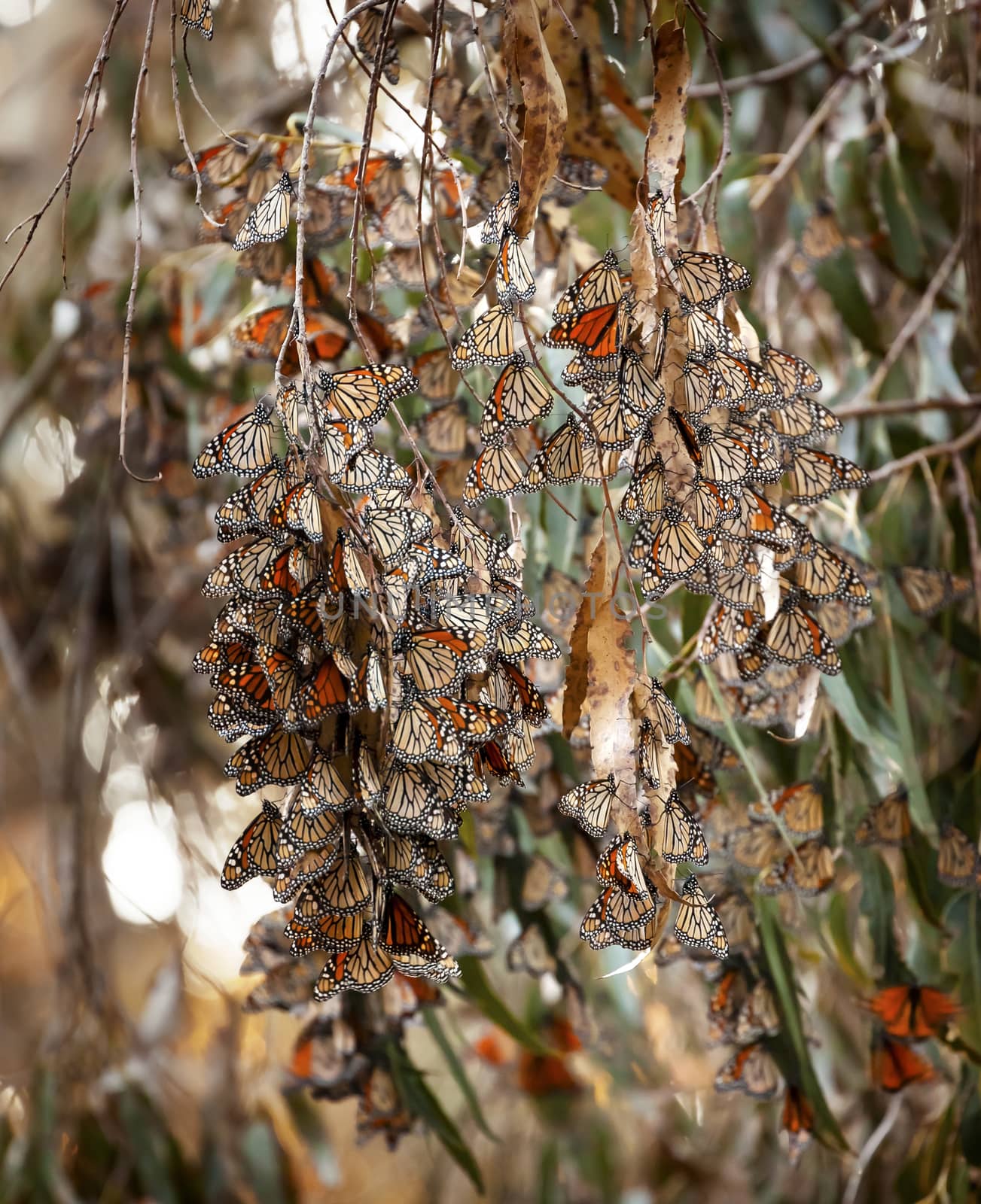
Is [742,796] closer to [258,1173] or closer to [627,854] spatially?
[627,854]

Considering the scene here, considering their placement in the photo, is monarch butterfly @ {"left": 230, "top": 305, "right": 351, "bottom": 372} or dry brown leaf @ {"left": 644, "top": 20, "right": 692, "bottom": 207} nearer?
dry brown leaf @ {"left": 644, "top": 20, "right": 692, "bottom": 207}

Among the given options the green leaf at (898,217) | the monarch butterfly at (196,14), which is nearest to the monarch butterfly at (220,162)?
the monarch butterfly at (196,14)

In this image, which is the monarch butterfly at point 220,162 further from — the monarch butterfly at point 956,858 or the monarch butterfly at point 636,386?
the monarch butterfly at point 956,858

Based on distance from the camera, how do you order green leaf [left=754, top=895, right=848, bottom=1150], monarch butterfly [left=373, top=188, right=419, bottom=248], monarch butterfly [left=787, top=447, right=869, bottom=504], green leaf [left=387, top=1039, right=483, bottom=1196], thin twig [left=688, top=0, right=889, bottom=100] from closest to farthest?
monarch butterfly [left=787, top=447, right=869, bottom=504] → monarch butterfly [left=373, top=188, right=419, bottom=248] → green leaf [left=754, top=895, right=848, bottom=1150] → green leaf [left=387, top=1039, right=483, bottom=1196] → thin twig [left=688, top=0, right=889, bottom=100]

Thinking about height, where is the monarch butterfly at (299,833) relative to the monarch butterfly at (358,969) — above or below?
above

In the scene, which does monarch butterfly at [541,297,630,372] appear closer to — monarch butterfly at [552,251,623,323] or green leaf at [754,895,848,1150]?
monarch butterfly at [552,251,623,323]

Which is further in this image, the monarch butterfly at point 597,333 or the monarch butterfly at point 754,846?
the monarch butterfly at point 754,846

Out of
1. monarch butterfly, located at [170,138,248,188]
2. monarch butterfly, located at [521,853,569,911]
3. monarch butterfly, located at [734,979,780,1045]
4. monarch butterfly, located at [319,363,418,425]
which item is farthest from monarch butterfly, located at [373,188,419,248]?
monarch butterfly, located at [734,979,780,1045]
